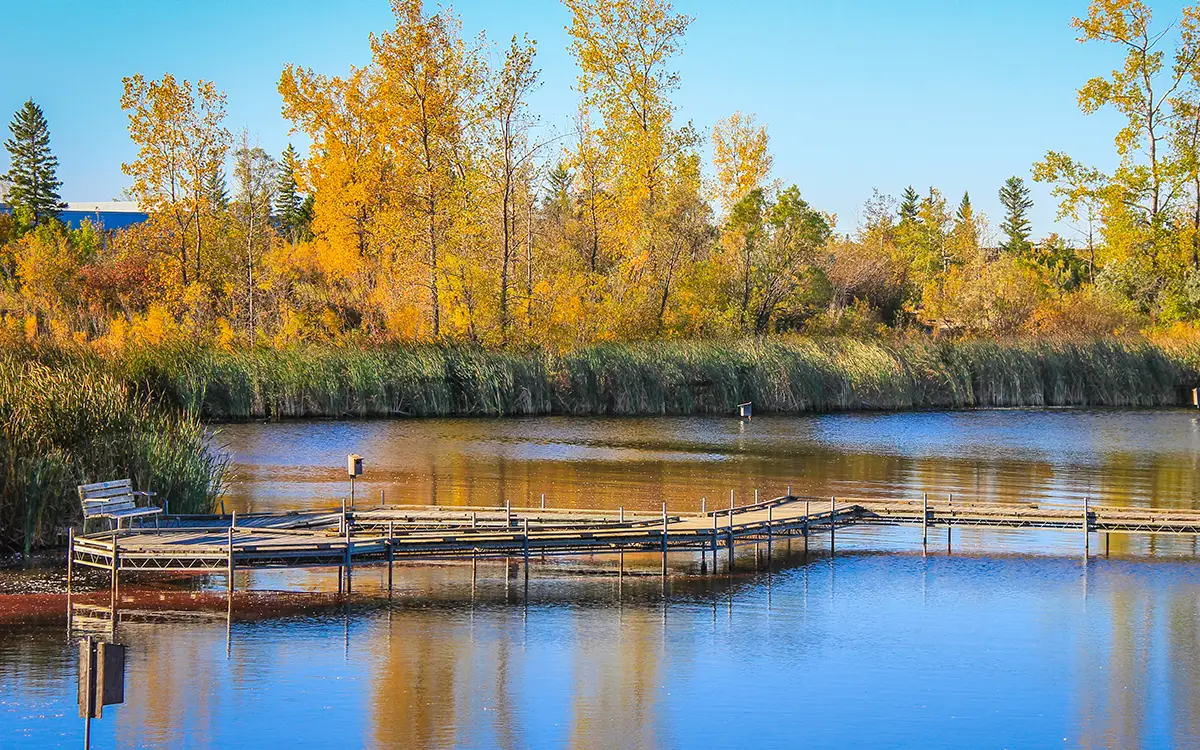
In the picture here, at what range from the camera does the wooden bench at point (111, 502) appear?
16.7 metres

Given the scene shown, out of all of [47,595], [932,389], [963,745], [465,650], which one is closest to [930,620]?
[963,745]

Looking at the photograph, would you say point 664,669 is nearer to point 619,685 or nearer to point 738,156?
point 619,685

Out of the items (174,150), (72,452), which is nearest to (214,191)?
(174,150)

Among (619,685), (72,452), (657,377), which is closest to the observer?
(619,685)

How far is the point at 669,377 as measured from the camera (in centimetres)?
4053

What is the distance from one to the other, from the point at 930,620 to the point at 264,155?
59977mm

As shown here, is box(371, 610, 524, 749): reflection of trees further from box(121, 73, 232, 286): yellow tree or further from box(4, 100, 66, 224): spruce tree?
box(4, 100, 66, 224): spruce tree

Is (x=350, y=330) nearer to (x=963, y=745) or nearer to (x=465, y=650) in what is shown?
(x=465, y=650)

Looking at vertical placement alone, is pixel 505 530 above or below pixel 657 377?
below

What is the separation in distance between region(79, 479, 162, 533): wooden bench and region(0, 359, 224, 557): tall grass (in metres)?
0.93

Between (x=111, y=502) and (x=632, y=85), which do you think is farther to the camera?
(x=632, y=85)

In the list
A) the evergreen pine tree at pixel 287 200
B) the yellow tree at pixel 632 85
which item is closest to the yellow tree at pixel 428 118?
the yellow tree at pixel 632 85

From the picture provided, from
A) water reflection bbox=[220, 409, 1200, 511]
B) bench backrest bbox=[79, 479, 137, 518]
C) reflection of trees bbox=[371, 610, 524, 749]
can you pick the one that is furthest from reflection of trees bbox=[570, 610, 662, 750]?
water reflection bbox=[220, 409, 1200, 511]

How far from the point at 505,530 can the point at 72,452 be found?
606cm
